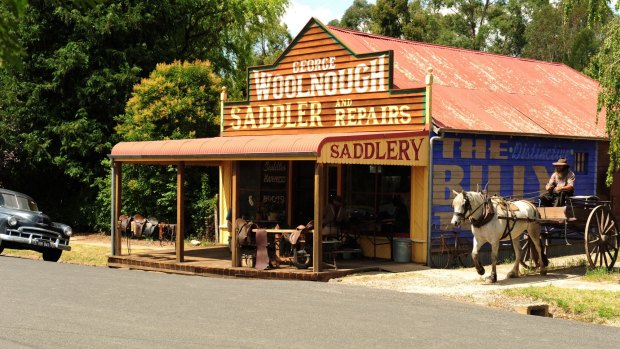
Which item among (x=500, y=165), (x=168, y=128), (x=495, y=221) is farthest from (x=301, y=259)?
(x=168, y=128)

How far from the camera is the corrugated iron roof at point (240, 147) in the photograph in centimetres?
1616

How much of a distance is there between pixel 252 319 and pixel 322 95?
1057 centimetres

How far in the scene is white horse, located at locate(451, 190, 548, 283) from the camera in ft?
51.1

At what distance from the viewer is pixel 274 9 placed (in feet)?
132

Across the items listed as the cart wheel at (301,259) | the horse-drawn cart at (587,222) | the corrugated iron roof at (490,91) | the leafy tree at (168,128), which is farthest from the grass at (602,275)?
the leafy tree at (168,128)

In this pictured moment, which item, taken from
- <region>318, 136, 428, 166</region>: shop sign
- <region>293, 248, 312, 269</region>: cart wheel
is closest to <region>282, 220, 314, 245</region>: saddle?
<region>293, 248, 312, 269</region>: cart wheel

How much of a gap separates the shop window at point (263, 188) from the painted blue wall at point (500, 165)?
471 centimetres

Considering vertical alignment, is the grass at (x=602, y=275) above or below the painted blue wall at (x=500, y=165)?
below

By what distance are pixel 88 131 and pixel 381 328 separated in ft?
72.5

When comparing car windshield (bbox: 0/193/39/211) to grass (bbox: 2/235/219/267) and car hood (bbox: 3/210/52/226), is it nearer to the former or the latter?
car hood (bbox: 3/210/52/226)

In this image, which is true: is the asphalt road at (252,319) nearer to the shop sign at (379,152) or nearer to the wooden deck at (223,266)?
the wooden deck at (223,266)

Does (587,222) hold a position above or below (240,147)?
below

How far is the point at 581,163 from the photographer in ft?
73.4

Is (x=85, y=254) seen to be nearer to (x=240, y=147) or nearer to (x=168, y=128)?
(x=168, y=128)
